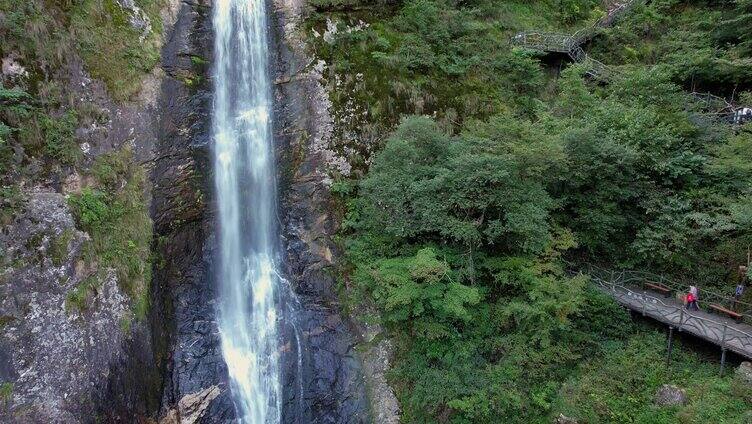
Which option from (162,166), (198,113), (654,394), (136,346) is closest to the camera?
(654,394)

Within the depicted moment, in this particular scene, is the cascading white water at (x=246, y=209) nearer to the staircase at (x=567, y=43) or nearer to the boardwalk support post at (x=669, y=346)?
the boardwalk support post at (x=669, y=346)

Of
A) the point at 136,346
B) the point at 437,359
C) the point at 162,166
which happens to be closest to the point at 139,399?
the point at 136,346

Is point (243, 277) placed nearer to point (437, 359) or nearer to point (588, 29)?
point (437, 359)

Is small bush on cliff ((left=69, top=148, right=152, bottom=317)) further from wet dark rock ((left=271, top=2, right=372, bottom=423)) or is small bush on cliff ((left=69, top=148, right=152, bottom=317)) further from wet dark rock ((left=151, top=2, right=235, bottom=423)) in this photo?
wet dark rock ((left=271, top=2, right=372, bottom=423))

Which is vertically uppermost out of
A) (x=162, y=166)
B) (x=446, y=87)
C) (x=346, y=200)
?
(x=446, y=87)

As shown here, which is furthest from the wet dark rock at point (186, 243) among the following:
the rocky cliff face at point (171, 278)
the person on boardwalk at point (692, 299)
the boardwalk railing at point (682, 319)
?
the person on boardwalk at point (692, 299)

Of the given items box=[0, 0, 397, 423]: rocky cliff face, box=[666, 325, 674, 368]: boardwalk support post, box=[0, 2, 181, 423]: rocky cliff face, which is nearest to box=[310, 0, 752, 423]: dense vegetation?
box=[666, 325, 674, 368]: boardwalk support post
